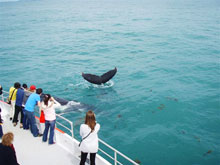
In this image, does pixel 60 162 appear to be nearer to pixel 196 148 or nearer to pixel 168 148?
pixel 168 148

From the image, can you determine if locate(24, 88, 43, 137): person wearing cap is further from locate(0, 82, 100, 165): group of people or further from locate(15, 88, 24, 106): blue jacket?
locate(15, 88, 24, 106): blue jacket

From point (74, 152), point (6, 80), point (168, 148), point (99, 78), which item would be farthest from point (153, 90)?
point (6, 80)

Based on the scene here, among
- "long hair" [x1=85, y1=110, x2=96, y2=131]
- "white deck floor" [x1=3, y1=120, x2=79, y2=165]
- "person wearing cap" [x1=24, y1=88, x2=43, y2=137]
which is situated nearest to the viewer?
"long hair" [x1=85, y1=110, x2=96, y2=131]

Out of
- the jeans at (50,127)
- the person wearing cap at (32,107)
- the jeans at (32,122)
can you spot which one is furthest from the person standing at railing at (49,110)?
the jeans at (32,122)

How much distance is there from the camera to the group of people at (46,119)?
661 cm

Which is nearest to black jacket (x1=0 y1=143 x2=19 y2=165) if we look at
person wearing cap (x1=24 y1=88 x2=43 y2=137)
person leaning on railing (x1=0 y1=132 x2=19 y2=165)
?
person leaning on railing (x1=0 y1=132 x2=19 y2=165)

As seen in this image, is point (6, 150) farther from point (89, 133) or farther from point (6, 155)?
point (89, 133)

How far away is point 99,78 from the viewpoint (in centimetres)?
2002

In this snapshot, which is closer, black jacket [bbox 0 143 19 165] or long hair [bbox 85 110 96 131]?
black jacket [bbox 0 143 19 165]

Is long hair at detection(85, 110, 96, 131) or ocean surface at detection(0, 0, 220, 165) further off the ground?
long hair at detection(85, 110, 96, 131)

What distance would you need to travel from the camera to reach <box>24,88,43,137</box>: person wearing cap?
8.79 metres

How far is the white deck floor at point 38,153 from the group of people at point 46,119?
26 centimetres

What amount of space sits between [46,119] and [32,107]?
A: 0.83m

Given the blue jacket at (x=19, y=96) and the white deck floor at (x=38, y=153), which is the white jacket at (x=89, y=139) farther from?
the blue jacket at (x=19, y=96)
